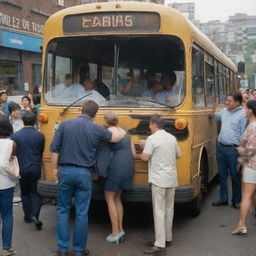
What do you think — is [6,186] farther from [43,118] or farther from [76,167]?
[43,118]

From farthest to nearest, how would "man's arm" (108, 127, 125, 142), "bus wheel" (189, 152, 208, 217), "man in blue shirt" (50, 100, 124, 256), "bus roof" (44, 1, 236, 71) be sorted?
"bus wheel" (189, 152, 208, 217), "bus roof" (44, 1, 236, 71), "man's arm" (108, 127, 125, 142), "man in blue shirt" (50, 100, 124, 256)

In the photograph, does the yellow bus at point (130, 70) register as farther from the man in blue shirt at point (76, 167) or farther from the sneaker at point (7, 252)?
the sneaker at point (7, 252)

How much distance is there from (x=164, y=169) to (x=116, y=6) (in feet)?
7.55

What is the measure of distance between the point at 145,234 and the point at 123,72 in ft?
7.05

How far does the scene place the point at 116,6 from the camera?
20.8ft

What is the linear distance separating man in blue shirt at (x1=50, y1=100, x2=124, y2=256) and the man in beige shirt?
1.83 ft

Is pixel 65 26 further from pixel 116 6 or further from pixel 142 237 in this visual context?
pixel 142 237

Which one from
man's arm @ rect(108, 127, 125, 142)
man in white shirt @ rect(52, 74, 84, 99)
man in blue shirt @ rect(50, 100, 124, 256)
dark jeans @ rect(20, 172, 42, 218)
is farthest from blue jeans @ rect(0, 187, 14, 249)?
man in white shirt @ rect(52, 74, 84, 99)

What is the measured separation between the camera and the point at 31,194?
6668 mm

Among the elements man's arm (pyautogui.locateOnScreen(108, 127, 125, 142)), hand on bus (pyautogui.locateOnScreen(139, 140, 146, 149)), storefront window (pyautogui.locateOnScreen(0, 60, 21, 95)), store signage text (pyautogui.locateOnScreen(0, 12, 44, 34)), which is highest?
store signage text (pyautogui.locateOnScreen(0, 12, 44, 34))

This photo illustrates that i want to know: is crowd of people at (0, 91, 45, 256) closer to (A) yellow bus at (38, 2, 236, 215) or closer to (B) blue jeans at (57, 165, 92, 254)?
(A) yellow bus at (38, 2, 236, 215)

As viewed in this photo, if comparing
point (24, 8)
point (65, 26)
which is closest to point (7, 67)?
point (24, 8)

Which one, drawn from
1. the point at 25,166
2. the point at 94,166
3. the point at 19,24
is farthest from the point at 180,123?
the point at 19,24

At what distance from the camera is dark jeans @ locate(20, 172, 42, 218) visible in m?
6.51
